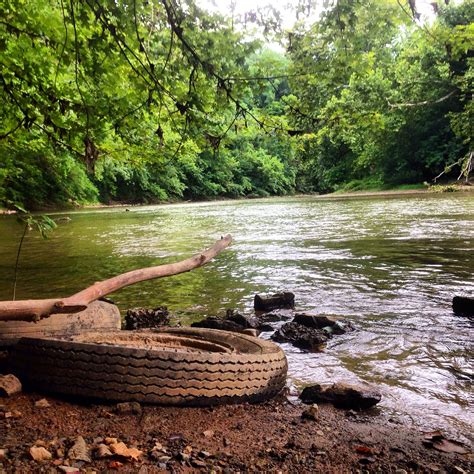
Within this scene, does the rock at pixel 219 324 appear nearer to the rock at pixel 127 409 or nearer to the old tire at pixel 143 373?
the old tire at pixel 143 373

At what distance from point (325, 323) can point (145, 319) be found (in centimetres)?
193

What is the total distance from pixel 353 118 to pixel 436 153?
137 ft

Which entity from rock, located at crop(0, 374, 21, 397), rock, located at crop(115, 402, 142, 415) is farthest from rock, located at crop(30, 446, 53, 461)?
rock, located at crop(0, 374, 21, 397)

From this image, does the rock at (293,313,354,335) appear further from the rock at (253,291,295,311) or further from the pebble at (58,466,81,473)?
the pebble at (58,466,81,473)

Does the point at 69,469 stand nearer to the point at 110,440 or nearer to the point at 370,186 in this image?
the point at 110,440

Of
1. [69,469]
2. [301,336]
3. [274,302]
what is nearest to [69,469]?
[69,469]

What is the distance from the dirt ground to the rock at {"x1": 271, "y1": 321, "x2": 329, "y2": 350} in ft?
3.89

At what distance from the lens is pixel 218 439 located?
7.96ft

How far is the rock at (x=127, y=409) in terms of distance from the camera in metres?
2.71

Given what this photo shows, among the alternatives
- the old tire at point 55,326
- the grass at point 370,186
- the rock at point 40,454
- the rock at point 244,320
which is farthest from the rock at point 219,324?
the grass at point 370,186

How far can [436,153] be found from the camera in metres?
42.7

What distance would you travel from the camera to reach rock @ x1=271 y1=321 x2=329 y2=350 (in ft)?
13.6

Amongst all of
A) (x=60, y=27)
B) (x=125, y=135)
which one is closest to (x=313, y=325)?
(x=125, y=135)

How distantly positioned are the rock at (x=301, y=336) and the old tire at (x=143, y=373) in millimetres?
969
